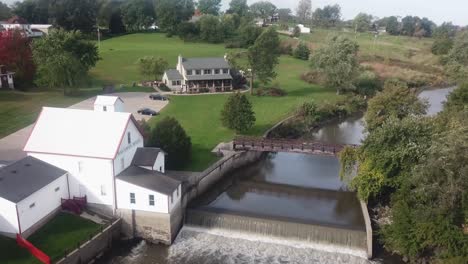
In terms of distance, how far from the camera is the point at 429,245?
31672mm

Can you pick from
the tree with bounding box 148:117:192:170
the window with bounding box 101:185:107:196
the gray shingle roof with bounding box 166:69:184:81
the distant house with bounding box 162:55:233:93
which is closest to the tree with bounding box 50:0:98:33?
the distant house with bounding box 162:55:233:93

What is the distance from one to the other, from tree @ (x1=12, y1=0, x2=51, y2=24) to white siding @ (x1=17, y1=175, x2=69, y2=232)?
129124 mm

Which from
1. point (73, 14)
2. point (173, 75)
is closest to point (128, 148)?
point (173, 75)

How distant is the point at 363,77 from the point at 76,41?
53.8 meters

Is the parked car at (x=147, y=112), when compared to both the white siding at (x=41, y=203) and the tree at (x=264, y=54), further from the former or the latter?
the white siding at (x=41, y=203)

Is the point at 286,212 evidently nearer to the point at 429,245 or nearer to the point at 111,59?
the point at 429,245

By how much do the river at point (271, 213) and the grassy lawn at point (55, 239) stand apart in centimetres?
275

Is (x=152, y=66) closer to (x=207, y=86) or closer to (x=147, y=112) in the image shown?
(x=207, y=86)

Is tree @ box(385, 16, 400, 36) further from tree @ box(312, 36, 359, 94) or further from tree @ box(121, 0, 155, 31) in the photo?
tree @ box(312, 36, 359, 94)

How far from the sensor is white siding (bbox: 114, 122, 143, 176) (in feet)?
116

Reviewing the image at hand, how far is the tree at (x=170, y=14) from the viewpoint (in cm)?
14875

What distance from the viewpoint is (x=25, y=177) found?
32906 mm

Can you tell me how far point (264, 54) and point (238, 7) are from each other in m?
116

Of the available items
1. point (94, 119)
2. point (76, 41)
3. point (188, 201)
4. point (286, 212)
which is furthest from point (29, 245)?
point (76, 41)
